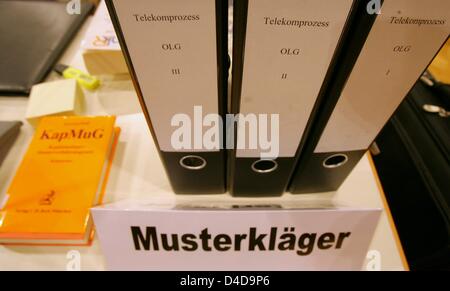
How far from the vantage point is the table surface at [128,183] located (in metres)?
0.41

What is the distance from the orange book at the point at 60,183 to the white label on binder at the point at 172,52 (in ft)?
0.70

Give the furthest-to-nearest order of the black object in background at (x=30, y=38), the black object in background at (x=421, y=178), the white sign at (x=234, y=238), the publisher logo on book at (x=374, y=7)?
the black object in background at (x=30, y=38)
the black object in background at (x=421, y=178)
the white sign at (x=234, y=238)
the publisher logo on book at (x=374, y=7)

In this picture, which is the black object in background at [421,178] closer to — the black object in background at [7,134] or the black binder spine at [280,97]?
the black binder spine at [280,97]

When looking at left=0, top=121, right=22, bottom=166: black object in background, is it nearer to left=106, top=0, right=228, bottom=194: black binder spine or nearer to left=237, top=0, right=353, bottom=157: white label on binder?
left=106, top=0, right=228, bottom=194: black binder spine

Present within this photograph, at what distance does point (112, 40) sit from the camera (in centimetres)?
57

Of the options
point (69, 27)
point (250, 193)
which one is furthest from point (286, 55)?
point (69, 27)

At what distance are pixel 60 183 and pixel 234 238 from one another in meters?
0.28

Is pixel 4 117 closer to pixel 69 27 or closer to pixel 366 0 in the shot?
pixel 69 27

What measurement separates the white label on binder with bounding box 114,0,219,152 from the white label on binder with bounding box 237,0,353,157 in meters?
0.03

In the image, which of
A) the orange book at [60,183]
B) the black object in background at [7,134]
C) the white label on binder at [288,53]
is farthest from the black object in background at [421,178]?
the black object in background at [7,134]

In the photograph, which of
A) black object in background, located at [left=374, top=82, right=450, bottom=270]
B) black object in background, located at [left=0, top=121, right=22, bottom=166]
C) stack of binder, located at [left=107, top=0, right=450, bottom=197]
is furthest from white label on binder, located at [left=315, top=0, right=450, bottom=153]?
black object in background, located at [left=0, top=121, right=22, bottom=166]

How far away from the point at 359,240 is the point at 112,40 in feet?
1.81

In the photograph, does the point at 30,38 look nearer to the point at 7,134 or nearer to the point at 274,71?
the point at 7,134
